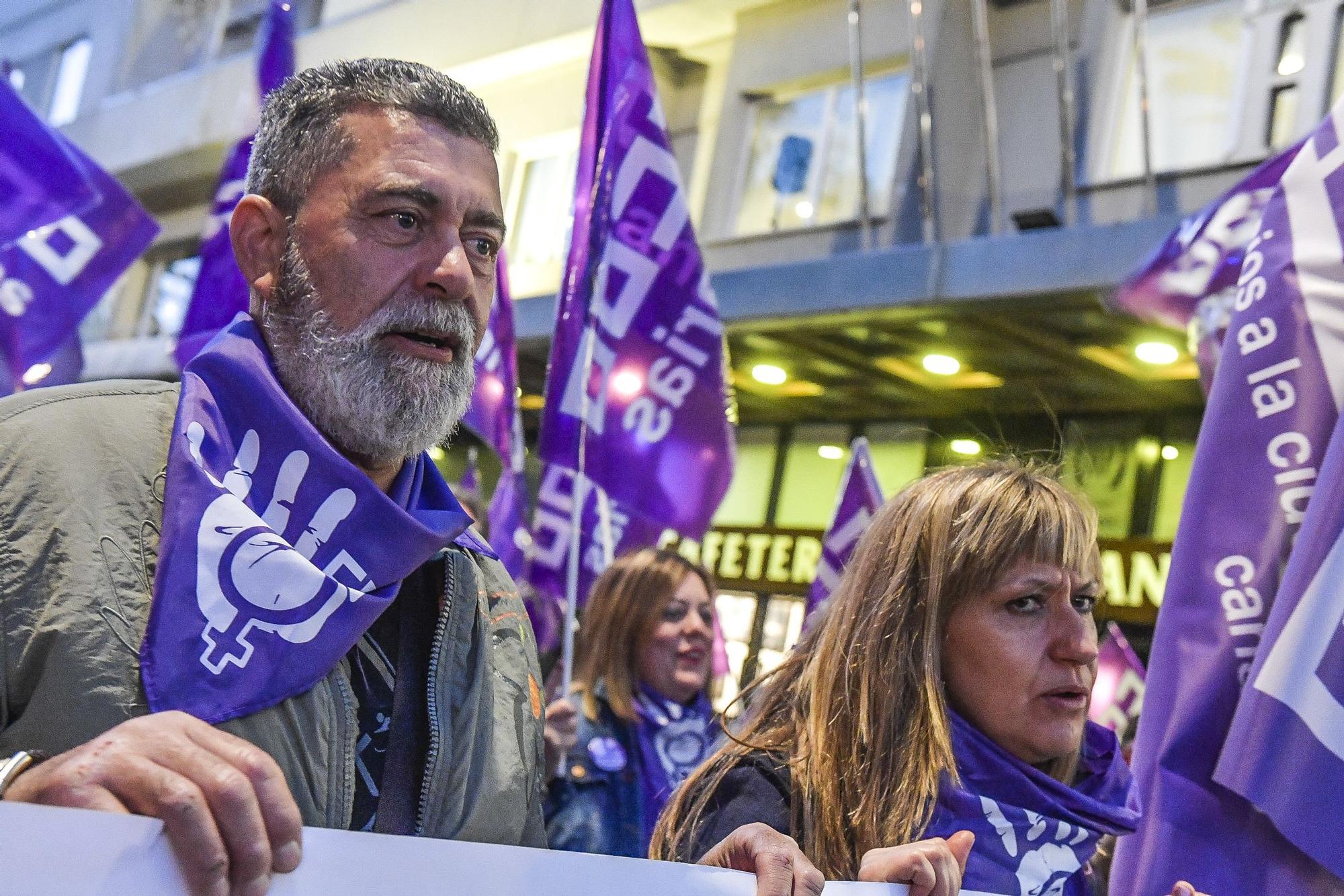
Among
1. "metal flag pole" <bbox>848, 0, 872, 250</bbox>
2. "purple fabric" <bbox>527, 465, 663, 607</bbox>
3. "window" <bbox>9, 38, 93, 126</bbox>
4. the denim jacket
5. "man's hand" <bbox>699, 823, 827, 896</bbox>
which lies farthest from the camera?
"window" <bbox>9, 38, 93, 126</bbox>

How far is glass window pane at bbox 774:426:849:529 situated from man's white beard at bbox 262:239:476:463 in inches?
437

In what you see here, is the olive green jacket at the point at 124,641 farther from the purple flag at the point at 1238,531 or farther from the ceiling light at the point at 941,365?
the ceiling light at the point at 941,365

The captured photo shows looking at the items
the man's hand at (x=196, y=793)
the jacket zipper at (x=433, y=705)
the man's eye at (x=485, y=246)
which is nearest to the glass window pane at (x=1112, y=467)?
the man's eye at (x=485, y=246)

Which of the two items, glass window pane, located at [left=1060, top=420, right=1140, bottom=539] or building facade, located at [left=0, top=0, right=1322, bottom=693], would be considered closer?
building facade, located at [left=0, top=0, right=1322, bottom=693]

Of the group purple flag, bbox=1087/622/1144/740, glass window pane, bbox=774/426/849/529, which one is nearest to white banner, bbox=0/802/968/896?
purple flag, bbox=1087/622/1144/740

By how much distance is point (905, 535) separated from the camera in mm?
2377

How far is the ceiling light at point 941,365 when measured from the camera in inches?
435

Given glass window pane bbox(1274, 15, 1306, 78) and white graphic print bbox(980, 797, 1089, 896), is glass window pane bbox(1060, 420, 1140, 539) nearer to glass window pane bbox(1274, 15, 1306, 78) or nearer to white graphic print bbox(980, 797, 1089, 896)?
glass window pane bbox(1274, 15, 1306, 78)

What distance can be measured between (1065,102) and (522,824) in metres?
8.96

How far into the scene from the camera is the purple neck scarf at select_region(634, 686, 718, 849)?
4.23m

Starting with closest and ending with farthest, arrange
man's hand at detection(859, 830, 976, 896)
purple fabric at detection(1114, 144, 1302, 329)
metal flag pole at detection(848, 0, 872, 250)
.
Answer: man's hand at detection(859, 830, 976, 896)
purple fabric at detection(1114, 144, 1302, 329)
metal flag pole at detection(848, 0, 872, 250)

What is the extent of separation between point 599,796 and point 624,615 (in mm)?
621

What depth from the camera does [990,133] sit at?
1035cm

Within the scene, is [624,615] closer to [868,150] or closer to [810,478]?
[868,150]
